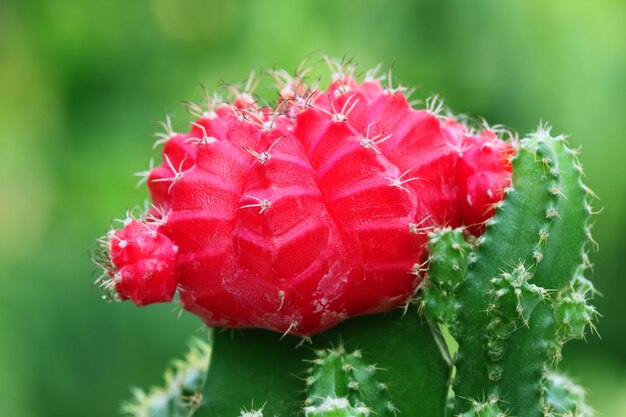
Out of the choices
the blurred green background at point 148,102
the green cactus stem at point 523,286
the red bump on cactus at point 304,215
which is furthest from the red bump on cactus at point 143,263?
the blurred green background at point 148,102

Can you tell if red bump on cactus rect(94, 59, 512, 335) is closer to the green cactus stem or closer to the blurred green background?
the green cactus stem

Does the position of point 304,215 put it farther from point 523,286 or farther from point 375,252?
point 523,286

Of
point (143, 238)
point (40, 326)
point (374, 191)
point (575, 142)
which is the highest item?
point (374, 191)

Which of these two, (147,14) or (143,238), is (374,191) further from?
(147,14)

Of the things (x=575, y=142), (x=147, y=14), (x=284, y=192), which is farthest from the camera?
(x=147, y=14)

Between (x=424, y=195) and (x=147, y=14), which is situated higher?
(x=424, y=195)

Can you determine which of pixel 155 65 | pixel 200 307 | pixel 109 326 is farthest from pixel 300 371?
pixel 155 65
